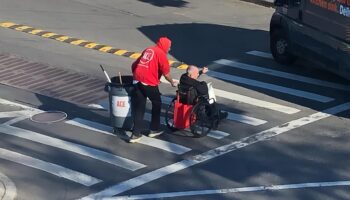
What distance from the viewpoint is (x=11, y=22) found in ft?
73.9

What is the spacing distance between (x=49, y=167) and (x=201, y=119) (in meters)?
2.70

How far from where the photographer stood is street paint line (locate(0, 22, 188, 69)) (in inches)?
Answer: 755

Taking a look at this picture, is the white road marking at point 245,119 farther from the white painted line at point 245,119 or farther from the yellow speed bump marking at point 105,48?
the yellow speed bump marking at point 105,48

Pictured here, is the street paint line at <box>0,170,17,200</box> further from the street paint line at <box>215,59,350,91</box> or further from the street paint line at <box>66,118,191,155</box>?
the street paint line at <box>215,59,350,91</box>

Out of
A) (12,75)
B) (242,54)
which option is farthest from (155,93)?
(242,54)

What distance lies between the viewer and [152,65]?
13.3 meters

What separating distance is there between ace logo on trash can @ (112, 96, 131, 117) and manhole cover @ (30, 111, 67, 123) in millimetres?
1623

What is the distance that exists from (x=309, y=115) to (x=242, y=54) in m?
5.02

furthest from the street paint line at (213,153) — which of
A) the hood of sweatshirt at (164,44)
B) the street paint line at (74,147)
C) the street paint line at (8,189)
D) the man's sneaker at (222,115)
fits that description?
the hood of sweatshirt at (164,44)

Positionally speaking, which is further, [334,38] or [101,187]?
[334,38]

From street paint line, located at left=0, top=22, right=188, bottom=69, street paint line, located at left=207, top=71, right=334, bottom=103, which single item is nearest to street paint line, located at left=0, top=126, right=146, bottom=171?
street paint line, located at left=207, top=71, right=334, bottom=103

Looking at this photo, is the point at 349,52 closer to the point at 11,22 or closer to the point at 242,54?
the point at 242,54

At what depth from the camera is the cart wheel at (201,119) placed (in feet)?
44.7

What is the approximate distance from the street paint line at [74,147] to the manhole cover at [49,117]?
598 mm
